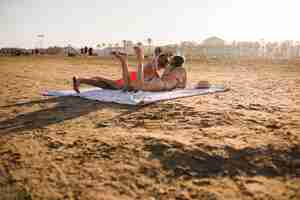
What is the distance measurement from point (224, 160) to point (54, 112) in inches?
123

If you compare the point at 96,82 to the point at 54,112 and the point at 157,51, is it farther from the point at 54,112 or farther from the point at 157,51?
the point at 54,112

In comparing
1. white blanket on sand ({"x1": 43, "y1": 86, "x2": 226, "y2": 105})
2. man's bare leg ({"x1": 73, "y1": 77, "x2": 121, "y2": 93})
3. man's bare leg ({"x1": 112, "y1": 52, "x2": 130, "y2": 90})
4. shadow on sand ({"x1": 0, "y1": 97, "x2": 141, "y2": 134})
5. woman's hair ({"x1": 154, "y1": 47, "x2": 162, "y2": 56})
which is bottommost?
shadow on sand ({"x1": 0, "y1": 97, "x2": 141, "y2": 134})

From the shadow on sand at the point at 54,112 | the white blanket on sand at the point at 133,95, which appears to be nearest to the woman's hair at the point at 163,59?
the white blanket on sand at the point at 133,95

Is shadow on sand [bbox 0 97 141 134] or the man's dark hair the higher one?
the man's dark hair

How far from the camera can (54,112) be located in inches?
195

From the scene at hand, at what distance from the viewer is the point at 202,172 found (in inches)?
103

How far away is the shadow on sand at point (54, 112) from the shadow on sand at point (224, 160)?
184cm

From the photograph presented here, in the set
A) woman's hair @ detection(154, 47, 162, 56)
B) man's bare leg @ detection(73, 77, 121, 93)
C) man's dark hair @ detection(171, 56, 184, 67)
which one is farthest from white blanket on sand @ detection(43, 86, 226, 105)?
woman's hair @ detection(154, 47, 162, 56)

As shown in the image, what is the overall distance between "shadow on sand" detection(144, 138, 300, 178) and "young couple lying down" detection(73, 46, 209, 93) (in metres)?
3.12

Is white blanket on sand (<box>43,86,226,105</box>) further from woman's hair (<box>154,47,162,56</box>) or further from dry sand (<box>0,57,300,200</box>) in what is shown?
woman's hair (<box>154,47,162,56</box>)

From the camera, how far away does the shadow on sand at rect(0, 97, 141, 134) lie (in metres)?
4.14

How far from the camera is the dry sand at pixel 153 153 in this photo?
2.36m

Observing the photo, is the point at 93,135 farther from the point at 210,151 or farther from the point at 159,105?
the point at 159,105

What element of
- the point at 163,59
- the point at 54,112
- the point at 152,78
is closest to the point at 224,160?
the point at 54,112
